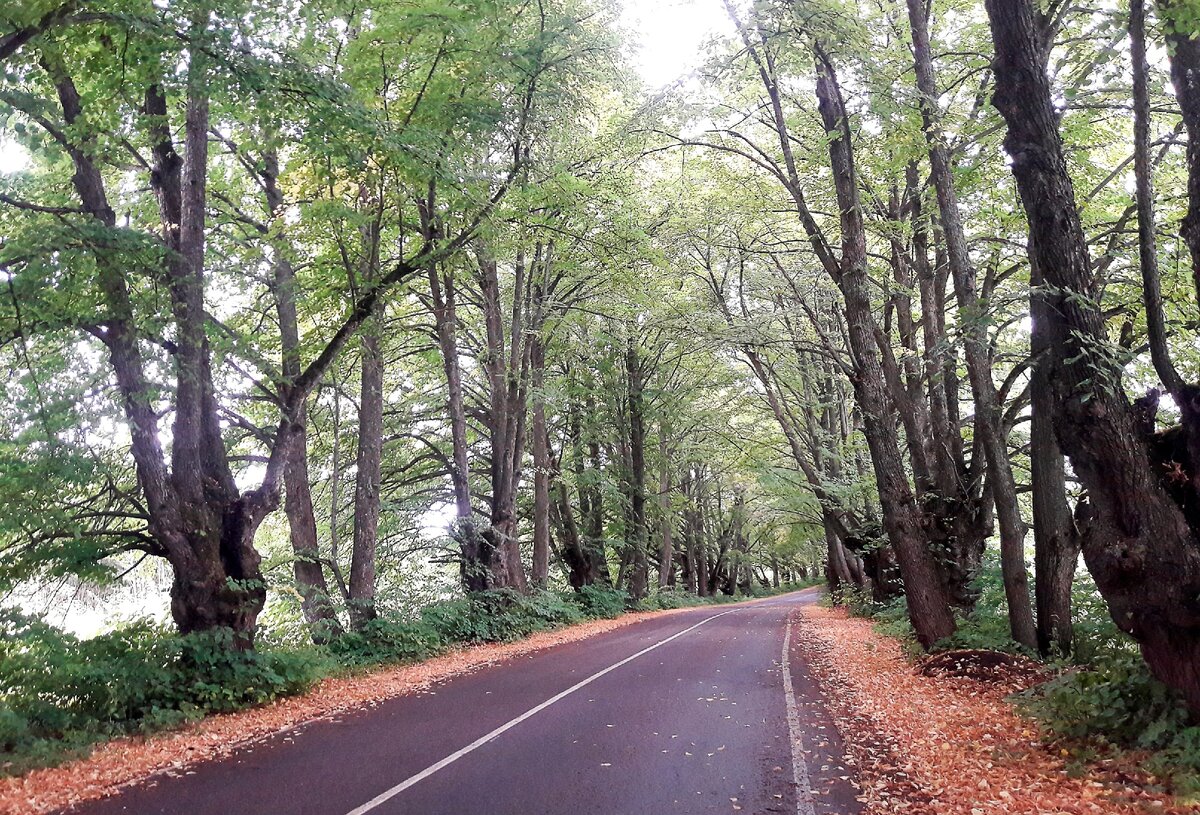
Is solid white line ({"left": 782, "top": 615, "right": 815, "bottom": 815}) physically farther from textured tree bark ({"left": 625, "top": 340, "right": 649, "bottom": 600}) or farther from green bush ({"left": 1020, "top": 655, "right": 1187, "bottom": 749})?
textured tree bark ({"left": 625, "top": 340, "right": 649, "bottom": 600})

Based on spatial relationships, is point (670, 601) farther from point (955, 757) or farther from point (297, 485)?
point (955, 757)

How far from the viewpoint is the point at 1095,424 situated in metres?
6.11

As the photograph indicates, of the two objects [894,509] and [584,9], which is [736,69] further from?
[894,509]

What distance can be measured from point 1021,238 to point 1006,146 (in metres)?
7.71

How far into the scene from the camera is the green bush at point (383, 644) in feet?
44.9

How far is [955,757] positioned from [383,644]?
35.2 ft

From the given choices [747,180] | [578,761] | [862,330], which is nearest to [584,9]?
[747,180]

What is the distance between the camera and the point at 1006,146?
6.86m

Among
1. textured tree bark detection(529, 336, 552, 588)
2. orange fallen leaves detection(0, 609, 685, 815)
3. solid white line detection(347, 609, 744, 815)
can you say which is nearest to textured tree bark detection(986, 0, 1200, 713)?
solid white line detection(347, 609, 744, 815)

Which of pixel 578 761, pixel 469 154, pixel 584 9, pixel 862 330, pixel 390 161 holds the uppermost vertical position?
pixel 584 9

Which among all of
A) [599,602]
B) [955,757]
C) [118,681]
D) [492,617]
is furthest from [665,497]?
[955,757]

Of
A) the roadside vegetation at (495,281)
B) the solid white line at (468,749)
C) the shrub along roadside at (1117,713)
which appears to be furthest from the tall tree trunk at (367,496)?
the shrub along roadside at (1117,713)

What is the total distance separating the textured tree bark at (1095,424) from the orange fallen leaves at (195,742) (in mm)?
8210

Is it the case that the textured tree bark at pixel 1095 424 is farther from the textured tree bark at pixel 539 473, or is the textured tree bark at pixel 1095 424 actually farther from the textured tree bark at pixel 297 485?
the textured tree bark at pixel 539 473
